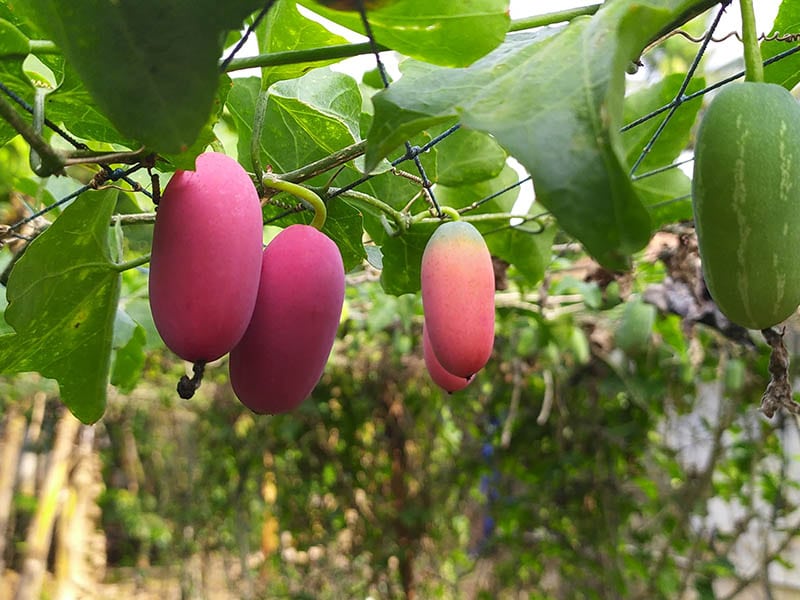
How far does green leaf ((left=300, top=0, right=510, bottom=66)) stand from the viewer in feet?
1.20

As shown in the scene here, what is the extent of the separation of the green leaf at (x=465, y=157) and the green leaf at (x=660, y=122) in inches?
4.7

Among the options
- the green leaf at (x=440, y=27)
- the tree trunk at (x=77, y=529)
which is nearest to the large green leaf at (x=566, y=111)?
the green leaf at (x=440, y=27)

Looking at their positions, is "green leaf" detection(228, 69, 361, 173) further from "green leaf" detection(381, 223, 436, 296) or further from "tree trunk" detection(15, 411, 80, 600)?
"tree trunk" detection(15, 411, 80, 600)

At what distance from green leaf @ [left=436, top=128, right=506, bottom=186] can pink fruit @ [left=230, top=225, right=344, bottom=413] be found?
28cm

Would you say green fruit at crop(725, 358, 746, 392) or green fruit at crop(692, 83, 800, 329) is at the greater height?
green fruit at crop(692, 83, 800, 329)

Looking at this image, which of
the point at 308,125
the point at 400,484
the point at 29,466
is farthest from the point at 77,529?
the point at 308,125

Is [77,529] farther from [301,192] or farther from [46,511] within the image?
[301,192]

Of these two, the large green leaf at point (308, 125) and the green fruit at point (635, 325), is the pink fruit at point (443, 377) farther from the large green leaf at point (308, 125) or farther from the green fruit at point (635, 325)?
the green fruit at point (635, 325)

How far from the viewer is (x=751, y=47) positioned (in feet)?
1.27

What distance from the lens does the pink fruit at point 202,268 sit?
353mm

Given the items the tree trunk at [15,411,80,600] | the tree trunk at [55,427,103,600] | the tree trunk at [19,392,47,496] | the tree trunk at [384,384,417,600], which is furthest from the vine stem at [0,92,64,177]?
the tree trunk at [19,392,47,496]

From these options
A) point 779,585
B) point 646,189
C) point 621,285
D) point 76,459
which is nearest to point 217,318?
point 646,189

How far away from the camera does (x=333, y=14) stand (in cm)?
38

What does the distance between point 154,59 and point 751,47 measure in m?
0.31
